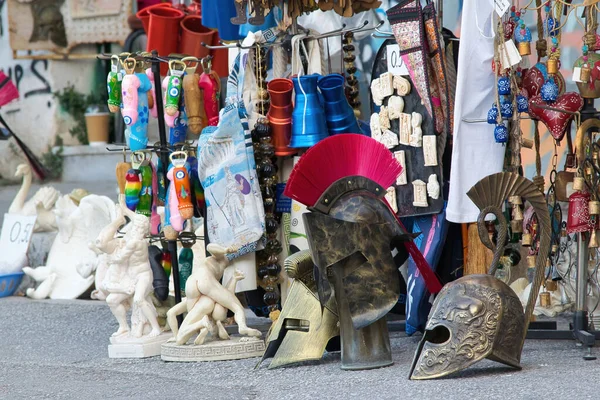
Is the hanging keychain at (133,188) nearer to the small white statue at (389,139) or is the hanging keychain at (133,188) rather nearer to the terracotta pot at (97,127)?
the small white statue at (389,139)

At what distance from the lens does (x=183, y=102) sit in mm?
6395

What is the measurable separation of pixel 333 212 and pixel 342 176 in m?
0.17

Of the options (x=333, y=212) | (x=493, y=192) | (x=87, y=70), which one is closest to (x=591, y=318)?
(x=493, y=192)

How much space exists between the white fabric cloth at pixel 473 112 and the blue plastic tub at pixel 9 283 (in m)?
3.94

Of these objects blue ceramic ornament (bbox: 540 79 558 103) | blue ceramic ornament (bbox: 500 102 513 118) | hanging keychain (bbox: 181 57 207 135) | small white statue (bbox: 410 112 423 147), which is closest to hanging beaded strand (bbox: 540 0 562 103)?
blue ceramic ornament (bbox: 540 79 558 103)

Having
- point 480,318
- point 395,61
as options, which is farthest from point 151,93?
point 480,318

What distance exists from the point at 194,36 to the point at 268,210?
1937 mm

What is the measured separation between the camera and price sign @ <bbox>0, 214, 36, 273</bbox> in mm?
8523

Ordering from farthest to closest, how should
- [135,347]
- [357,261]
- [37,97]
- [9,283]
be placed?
[37,97]
[9,283]
[135,347]
[357,261]

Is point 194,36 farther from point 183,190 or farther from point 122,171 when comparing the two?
point 183,190

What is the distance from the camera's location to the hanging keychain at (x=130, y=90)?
625cm

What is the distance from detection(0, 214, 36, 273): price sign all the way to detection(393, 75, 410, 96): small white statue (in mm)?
3598

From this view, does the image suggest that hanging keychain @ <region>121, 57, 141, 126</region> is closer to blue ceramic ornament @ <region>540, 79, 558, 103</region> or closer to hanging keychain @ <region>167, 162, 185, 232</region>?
hanging keychain @ <region>167, 162, 185, 232</region>

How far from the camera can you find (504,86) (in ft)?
18.1
